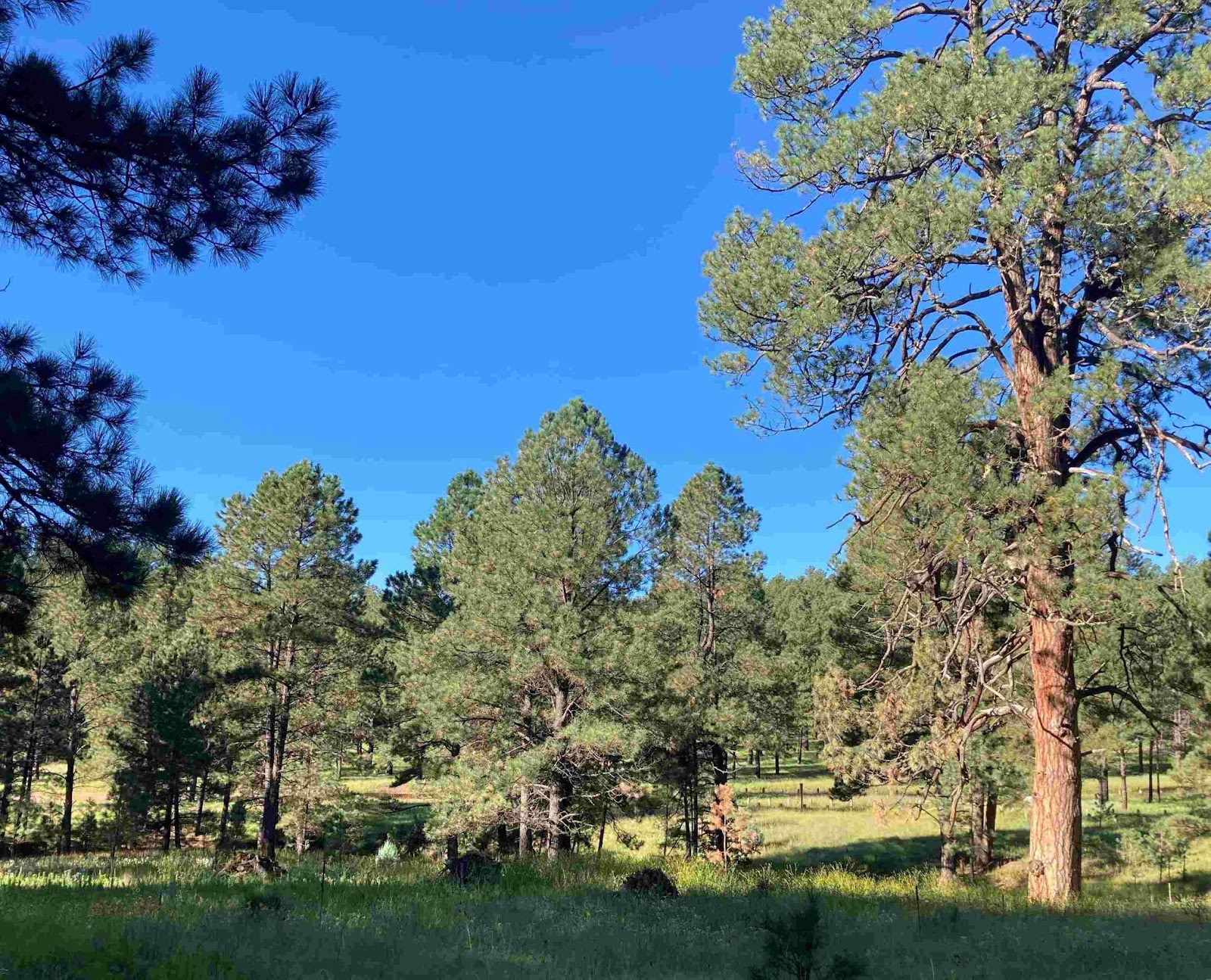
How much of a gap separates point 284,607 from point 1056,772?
834 inches

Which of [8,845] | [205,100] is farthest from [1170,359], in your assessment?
[8,845]

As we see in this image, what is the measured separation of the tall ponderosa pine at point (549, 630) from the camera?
55.9 feet

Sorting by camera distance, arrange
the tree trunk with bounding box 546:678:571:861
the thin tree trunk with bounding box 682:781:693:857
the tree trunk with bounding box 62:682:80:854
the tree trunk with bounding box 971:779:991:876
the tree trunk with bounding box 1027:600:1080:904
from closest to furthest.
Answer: the tree trunk with bounding box 1027:600:1080:904, the tree trunk with bounding box 546:678:571:861, the tree trunk with bounding box 971:779:991:876, the thin tree trunk with bounding box 682:781:693:857, the tree trunk with bounding box 62:682:80:854

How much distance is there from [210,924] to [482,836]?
16.5 meters

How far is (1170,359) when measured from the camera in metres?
8.30

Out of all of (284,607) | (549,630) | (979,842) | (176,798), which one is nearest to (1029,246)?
(549,630)

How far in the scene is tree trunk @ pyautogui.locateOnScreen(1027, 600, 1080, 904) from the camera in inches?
351

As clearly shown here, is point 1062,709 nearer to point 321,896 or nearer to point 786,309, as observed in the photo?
point 786,309

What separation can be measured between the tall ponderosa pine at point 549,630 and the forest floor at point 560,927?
389 centimetres

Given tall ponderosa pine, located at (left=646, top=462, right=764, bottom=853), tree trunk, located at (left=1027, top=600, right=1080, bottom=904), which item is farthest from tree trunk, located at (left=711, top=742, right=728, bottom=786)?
tree trunk, located at (left=1027, top=600, right=1080, bottom=904)

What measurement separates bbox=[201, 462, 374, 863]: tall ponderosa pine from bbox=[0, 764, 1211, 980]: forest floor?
381 inches

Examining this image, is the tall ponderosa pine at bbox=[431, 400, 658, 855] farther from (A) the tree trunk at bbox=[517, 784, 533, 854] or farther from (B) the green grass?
(B) the green grass

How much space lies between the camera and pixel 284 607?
23.4 m

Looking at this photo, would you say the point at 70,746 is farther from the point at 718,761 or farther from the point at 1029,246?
the point at 1029,246
